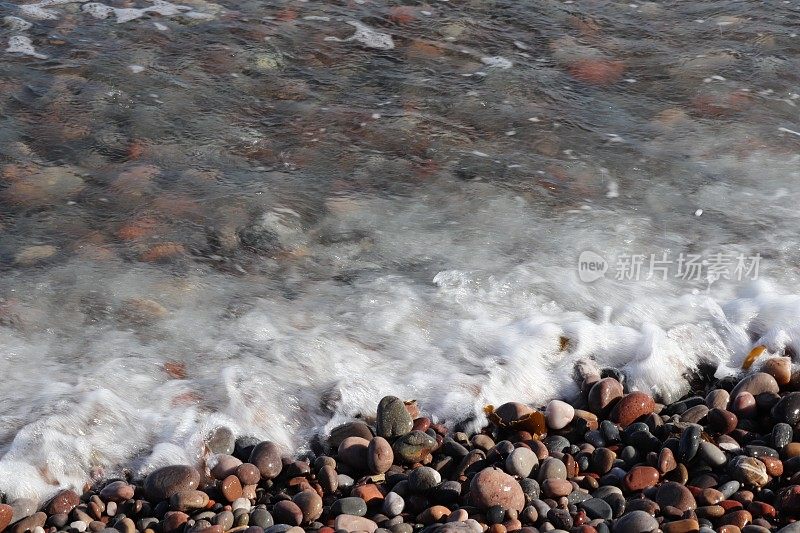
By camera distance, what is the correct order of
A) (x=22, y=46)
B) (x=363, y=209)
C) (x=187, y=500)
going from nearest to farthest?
(x=187, y=500) < (x=363, y=209) < (x=22, y=46)

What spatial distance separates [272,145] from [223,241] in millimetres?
965

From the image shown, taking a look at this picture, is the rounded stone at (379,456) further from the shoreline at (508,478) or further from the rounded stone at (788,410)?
the rounded stone at (788,410)

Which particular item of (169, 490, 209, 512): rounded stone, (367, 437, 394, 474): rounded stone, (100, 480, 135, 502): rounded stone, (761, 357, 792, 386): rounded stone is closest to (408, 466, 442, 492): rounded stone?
(367, 437, 394, 474): rounded stone

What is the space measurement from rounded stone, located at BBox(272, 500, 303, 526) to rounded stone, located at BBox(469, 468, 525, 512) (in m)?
0.51

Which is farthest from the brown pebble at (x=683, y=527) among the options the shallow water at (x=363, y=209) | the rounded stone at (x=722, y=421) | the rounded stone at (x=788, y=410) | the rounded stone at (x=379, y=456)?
the rounded stone at (x=379, y=456)

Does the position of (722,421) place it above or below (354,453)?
above

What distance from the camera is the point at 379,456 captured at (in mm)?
2869

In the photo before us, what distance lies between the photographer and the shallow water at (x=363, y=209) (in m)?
3.28

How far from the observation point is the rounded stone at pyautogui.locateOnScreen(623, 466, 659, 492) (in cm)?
275

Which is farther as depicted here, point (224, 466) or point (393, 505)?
point (224, 466)

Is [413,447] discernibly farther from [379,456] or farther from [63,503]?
[63,503]

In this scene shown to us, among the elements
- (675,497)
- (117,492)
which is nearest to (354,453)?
(117,492)

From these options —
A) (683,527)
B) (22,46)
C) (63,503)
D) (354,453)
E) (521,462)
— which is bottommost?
(22,46)

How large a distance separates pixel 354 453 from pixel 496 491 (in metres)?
0.51
